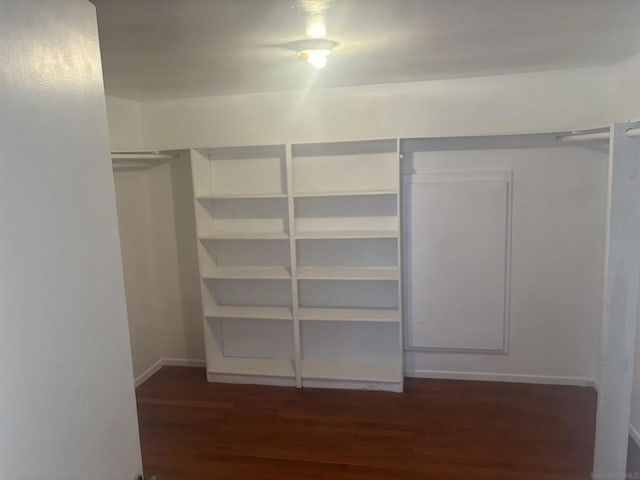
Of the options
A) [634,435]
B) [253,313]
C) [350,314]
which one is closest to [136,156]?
[253,313]

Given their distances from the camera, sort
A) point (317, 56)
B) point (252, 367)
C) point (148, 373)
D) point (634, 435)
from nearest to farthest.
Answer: point (317, 56), point (634, 435), point (252, 367), point (148, 373)

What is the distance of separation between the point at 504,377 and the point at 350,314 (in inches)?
54.0

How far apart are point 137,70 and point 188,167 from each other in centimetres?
130

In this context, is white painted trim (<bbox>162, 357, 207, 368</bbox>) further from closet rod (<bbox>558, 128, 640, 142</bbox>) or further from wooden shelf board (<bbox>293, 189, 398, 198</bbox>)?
closet rod (<bbox>558, 128, 640, 142</bbox>)

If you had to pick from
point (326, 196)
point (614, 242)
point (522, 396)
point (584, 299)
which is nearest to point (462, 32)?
point (614, 242)

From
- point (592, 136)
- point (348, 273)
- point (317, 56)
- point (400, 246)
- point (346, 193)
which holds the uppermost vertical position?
point (317, 56)

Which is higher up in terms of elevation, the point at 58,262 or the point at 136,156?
the point at 136,156

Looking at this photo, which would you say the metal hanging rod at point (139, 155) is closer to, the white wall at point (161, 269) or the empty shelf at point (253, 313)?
the white wall at point (161, 269)

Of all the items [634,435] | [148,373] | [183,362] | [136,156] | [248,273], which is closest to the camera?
[634,435]

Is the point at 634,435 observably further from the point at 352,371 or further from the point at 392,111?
the point at 392,111

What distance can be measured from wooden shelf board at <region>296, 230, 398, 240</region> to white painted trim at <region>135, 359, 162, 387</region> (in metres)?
1.83

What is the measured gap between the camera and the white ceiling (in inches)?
68.4

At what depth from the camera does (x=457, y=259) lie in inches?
149

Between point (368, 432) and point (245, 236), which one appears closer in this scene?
point (368, 432)
